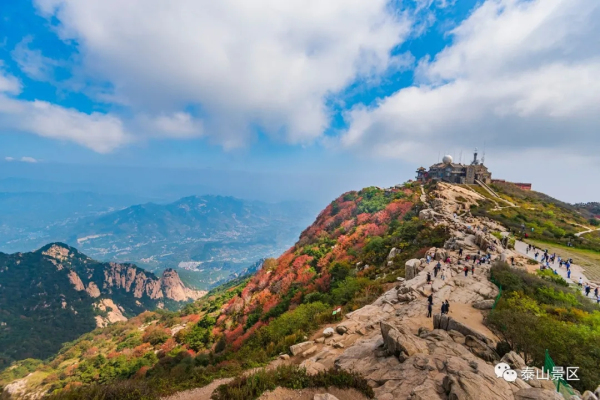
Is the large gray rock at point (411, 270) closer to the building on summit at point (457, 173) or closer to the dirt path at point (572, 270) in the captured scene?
the dirt path at point (572, 270)

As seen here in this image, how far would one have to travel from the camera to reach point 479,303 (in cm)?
1420

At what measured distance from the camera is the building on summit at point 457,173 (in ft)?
214

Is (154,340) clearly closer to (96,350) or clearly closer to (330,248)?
(96,350)

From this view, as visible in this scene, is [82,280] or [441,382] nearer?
[441,382]

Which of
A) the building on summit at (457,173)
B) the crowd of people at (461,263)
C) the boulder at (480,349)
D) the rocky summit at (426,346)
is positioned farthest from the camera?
the building on summit at (457,173)

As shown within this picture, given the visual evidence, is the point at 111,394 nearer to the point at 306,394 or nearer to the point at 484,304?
the point at 306,394

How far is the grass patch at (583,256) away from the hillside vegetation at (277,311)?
10.9m

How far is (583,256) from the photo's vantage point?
86.1 ft

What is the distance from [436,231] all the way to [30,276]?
169 m

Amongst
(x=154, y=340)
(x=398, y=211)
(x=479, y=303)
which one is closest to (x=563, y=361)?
(x=479, y=303)

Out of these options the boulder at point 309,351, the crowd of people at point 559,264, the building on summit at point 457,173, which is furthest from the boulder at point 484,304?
the building on summit at point 457,173

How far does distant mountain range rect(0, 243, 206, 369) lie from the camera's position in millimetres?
82062

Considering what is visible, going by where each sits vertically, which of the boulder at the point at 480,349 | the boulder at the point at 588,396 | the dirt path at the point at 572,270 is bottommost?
the boulder at the point at 480,349

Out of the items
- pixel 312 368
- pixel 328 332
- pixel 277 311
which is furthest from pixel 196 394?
pixel 277 311
